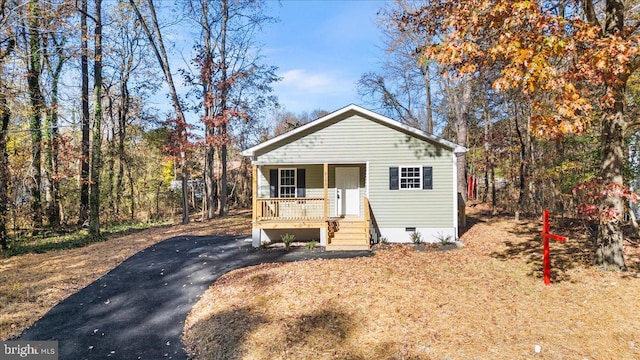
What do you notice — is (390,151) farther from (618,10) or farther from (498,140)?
(498,140)

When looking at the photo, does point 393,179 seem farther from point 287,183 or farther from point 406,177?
point 287,183

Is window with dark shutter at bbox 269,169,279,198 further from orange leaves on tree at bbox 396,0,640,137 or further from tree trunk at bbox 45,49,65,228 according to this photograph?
tree trunk at bbox 45,49,65,228

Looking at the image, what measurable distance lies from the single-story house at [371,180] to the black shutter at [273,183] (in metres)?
0.67

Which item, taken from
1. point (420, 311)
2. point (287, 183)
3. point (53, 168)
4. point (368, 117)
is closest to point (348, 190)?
point (287, 183)

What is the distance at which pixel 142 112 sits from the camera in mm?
22172

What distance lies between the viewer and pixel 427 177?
11578 mm

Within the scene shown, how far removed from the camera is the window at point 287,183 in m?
12.8

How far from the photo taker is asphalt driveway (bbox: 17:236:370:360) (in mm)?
5863

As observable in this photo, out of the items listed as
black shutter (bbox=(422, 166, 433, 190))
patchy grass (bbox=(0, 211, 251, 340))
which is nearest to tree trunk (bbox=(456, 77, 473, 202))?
black shutter (bbox=(422, 166, 433, 190))

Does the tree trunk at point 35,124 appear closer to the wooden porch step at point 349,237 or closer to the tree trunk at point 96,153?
the tree trunk at point 96,153

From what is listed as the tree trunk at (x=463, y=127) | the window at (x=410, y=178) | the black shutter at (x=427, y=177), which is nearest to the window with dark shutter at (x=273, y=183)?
the window at (x=410, y=178)

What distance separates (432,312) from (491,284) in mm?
2191

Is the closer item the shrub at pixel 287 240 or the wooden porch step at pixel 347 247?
the wooden porch step at pixel 347 247

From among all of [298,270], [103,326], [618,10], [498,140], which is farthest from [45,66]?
[498,140]
